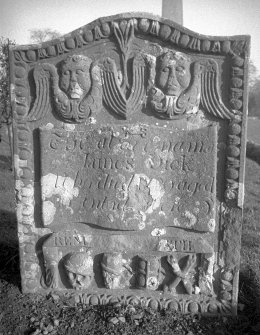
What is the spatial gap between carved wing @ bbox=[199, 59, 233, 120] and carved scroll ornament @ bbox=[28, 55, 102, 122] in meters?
0.90

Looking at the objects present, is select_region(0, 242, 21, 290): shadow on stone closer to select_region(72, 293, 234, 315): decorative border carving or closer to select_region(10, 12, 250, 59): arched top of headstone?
select_region(72, 293, 234, 315): decorative border carving

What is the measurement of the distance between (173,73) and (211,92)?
0.36 metres

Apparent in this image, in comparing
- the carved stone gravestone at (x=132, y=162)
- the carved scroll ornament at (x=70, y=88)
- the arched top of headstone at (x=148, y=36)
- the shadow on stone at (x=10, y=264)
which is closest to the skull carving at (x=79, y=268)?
the carved stone gravestone at (x=132, y=162)

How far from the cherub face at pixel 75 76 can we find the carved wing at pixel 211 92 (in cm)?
99

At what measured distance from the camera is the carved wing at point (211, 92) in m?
2.82

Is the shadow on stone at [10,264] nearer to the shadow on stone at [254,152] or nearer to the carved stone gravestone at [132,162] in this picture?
the carved stone gravestone at [132,162]

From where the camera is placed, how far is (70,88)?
292cm

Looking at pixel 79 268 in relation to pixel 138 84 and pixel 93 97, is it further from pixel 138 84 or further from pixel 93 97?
pixel 138 84

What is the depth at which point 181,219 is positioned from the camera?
3.06 meters

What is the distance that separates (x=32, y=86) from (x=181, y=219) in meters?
1.80

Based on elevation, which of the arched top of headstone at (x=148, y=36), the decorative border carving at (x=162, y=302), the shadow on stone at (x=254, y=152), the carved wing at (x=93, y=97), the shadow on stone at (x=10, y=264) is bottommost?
the decorative border carving at (x=162, y=302)

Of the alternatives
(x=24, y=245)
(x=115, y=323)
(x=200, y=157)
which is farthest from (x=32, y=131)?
(x=115, y=323)

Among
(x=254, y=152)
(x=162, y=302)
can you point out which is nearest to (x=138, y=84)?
(x=162, y=302)

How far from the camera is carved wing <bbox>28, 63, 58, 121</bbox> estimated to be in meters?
2.91
